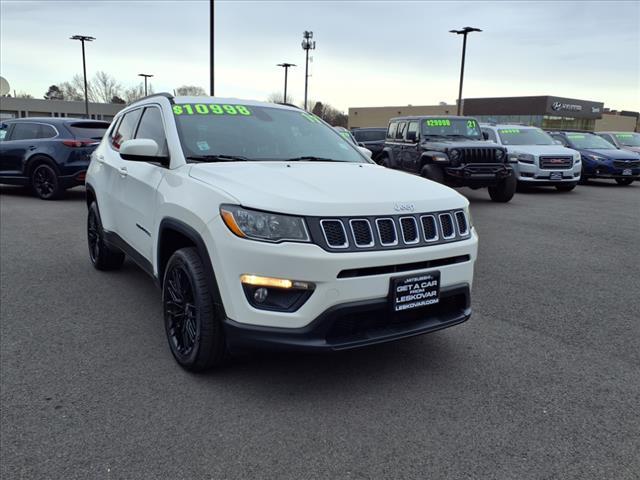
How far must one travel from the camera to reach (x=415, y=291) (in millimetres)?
3076

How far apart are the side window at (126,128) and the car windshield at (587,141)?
51.4ft

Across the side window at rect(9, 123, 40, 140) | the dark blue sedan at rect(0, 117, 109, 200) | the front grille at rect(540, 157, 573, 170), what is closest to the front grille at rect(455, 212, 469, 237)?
the dark blue sedan at rect(0, 117, 109, 200)

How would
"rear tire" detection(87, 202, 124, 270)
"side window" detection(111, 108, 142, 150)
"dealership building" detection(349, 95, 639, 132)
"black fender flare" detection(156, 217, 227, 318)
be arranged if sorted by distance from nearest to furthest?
"black fender flare" detection(156, 217, 227, 318) < "side window" detection(111, 108, 142, 150) < "rear tire" detection(87, 202, 124, 270) < "dealership building" detection(349, 95, 639, 132)

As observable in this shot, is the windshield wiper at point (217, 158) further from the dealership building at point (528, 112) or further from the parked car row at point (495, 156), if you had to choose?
the dealership building at point (528, 112)

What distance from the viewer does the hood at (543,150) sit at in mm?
14070

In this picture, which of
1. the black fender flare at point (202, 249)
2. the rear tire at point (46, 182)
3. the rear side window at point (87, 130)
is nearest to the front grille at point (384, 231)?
the black fender flare at point (202, 249)

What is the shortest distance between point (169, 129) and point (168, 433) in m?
2.19

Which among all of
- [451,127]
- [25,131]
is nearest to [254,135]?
[451,127]

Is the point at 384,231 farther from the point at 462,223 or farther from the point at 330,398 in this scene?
the point at 330,398

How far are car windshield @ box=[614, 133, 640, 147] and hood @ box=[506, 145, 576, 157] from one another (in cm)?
763

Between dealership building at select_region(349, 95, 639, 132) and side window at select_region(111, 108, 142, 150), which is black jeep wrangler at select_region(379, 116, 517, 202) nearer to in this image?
side window at select_region(111, 108, 142, 150)

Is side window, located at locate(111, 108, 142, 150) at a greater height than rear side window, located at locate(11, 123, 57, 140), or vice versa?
side window, located at locate(111, 108, 142, 150)

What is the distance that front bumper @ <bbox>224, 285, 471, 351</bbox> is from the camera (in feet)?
9.43

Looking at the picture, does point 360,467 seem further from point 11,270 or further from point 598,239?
point 598,239
